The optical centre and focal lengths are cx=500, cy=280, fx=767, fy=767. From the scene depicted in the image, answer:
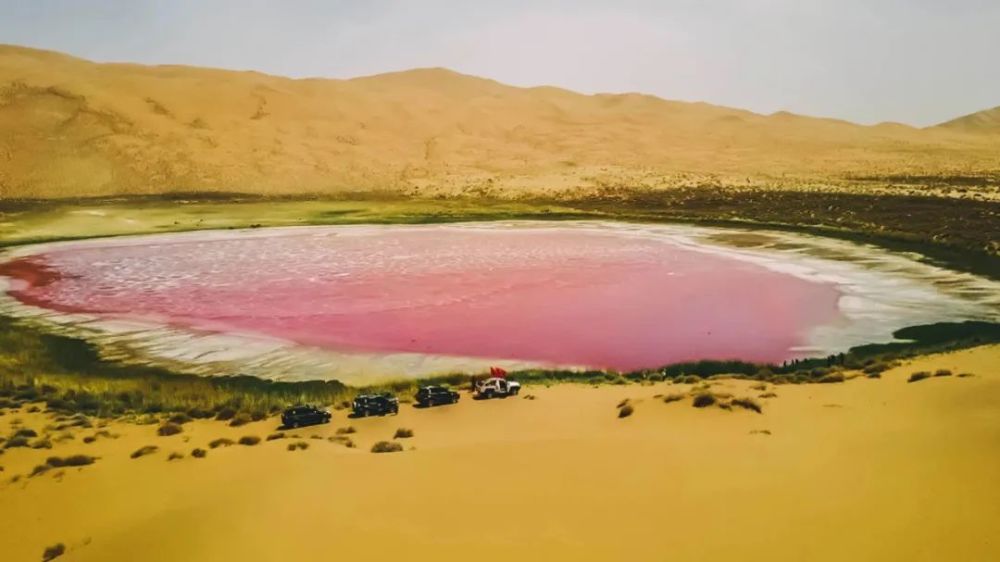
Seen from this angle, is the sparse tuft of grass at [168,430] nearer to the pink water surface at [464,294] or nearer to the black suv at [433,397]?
the black suv at [433,397]

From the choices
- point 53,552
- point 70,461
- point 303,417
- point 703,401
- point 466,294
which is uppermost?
point 466,294

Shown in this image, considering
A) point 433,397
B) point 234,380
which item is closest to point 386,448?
point 433,397

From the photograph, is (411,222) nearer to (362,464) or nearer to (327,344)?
(327,344)

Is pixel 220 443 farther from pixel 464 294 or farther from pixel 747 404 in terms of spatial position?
pixel 464 294

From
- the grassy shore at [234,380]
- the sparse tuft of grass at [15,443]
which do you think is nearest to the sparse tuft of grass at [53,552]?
the sparse tuft of grass at [15,443]

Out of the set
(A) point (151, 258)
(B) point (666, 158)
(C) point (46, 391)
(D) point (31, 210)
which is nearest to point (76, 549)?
(C) point (46, 391)

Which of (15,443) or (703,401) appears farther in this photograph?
(703,401)
